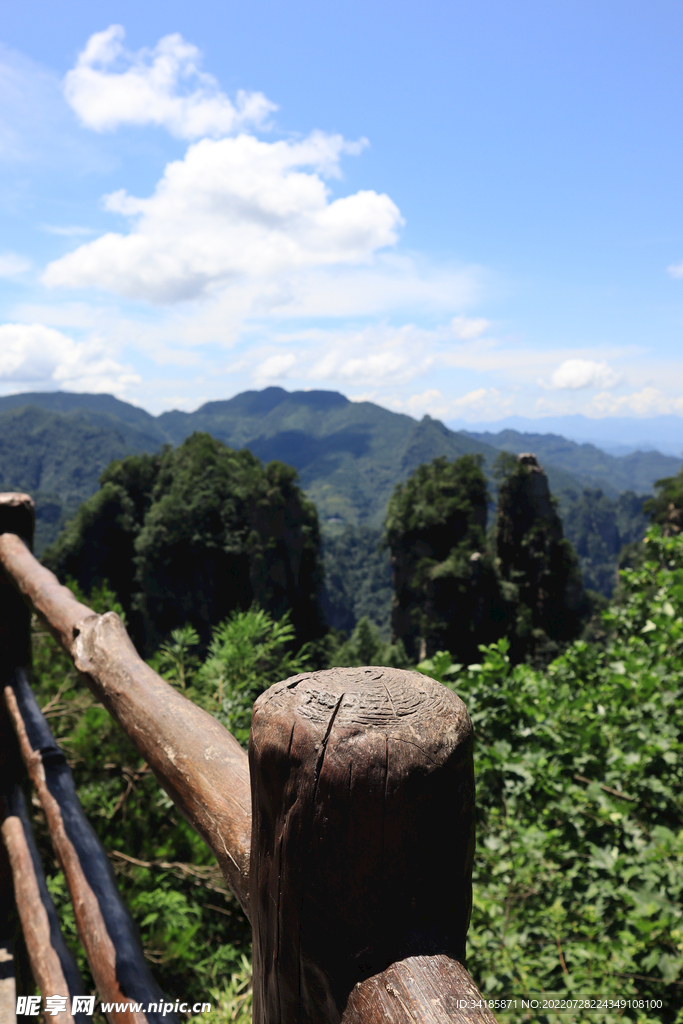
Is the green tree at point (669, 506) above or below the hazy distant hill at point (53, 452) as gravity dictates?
below

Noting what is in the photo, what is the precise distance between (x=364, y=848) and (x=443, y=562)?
32432 millimetres

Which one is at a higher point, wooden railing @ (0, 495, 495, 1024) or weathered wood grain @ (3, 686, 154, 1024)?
wooden railing @ (0, 495, 495, 1024)

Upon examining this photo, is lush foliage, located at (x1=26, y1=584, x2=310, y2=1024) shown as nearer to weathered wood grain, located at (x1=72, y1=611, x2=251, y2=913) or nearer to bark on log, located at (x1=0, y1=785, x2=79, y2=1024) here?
bark on log, located at (x1=0, y1=785, x2=79, y2=1024)

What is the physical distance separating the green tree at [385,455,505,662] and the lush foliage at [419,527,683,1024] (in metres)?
28.9

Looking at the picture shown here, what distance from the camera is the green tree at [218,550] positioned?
3394cm

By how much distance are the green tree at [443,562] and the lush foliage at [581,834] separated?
2889cm

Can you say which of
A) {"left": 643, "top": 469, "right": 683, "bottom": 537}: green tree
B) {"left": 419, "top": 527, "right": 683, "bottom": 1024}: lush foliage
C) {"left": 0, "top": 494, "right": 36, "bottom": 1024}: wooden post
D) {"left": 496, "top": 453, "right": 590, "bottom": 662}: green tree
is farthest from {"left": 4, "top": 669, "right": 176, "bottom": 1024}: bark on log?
{"left": 496, "top": 453, "right": 590, "bottom": 662}: green tree

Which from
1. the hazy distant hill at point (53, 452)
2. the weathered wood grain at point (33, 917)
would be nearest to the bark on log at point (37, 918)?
the weathered wood grain at point (33, 917)

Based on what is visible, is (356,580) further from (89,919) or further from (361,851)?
(361,851)

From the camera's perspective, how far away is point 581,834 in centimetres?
244

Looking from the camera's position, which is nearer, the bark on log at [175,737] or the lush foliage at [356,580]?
the bark on log at [175,737]

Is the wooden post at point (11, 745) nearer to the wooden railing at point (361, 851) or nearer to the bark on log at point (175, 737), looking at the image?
the bark on log at point (175, 737)

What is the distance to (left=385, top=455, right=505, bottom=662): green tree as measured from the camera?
32.2 m

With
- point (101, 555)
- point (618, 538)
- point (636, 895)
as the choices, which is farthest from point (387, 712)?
point (618, 538)
